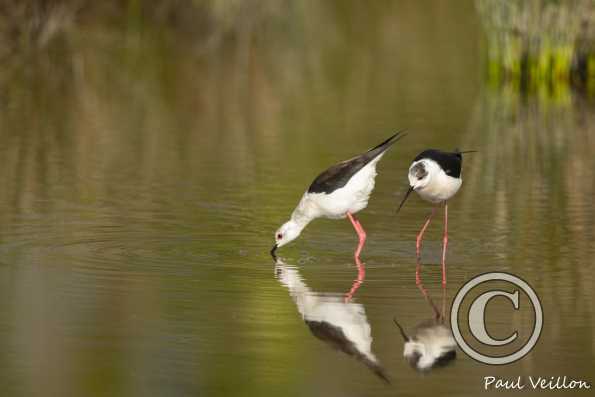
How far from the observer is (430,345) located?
7.49m

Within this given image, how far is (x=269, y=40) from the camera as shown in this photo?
88.9 feet

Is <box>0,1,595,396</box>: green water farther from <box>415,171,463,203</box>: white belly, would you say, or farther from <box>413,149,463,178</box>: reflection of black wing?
<box>413,149,463,178</box>: reflection of black wing

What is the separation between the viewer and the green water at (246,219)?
23.4ft

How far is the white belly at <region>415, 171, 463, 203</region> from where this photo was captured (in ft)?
32.9

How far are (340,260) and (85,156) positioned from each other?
5.52 m

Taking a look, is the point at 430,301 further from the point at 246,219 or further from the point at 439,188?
the point at 246,219

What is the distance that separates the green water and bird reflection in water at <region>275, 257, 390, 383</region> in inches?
2.0

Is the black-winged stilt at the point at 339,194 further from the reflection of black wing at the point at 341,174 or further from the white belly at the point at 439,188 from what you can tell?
the white belly at the point at 439,188

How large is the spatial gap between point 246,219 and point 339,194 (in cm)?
155

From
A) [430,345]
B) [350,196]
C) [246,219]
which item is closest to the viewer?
[430,345]

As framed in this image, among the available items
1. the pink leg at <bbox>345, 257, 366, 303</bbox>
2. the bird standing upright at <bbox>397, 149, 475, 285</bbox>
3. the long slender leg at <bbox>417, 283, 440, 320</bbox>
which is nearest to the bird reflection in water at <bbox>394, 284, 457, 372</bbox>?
the long slender leg at <bbox>417, 283, 440, 320</bbox>

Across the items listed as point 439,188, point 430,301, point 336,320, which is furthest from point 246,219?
point 336,320

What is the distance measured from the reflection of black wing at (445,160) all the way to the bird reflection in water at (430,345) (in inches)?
76.0

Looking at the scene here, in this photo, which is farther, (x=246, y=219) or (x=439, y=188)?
(x=246, y=219)
